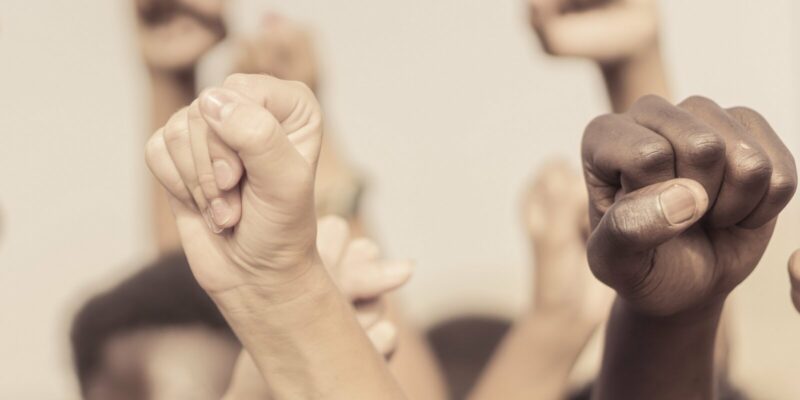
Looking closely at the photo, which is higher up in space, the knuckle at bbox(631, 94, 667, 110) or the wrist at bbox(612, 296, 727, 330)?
the knuckle at bbox(631, 94, 667, 110)

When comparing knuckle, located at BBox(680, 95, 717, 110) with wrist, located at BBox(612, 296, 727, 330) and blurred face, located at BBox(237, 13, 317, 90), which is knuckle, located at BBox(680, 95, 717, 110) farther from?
blurred face, located at BBox(237, 13, 317, 90)

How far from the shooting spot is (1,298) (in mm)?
1966

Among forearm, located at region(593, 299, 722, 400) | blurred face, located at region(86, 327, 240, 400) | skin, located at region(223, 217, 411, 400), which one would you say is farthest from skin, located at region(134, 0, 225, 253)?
forearm, located at region(593, 299, 722, 400)

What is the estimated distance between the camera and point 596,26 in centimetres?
108

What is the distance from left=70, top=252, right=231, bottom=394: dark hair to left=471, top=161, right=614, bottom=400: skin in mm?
297

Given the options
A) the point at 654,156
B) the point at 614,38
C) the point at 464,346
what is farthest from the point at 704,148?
the point at 464,346

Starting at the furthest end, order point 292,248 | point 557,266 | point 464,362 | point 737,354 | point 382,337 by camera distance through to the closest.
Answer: point 737,354
point 464,362
point 557,266
point 382,337
point 292,248

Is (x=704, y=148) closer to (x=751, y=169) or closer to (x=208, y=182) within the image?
(x=751, y=169)

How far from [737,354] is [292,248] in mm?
1331

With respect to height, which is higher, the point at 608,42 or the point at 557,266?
the point at 608,42

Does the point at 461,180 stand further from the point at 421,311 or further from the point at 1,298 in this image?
the point at 1,298

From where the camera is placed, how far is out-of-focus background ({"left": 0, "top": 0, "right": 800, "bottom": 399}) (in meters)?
1.92

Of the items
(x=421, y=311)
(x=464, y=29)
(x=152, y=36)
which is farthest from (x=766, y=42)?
(x=152, y=36)

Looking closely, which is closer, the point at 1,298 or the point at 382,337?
the point at 382,337
